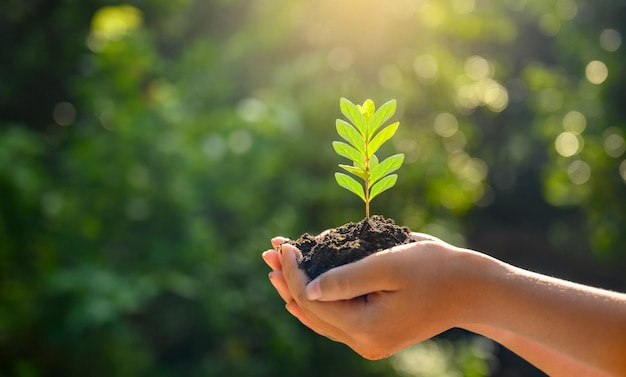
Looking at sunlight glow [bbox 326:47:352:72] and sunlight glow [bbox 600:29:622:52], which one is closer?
sunlight glow [bbox 600:29:622:52]

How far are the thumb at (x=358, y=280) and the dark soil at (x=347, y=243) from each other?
0.11 meters

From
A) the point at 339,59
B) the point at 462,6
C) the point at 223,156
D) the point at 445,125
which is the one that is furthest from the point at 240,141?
the point at 462,6

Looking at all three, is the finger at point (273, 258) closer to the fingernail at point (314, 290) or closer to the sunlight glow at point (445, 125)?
the fingernail at point (314, 290)

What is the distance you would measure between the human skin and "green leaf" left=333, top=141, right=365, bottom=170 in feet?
1.13

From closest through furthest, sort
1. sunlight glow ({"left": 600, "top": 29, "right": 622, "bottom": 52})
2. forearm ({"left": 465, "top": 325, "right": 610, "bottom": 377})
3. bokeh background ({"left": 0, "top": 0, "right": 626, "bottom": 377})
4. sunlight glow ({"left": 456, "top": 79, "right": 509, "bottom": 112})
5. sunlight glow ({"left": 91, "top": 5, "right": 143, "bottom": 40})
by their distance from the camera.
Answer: forearm ({"left": 465, "top": 325, "right": 610, "bottom": 377}) < bokeh background ({"left": 0, "top": 0, "right": 626, "bottom": 377}) < sunlight glow ({"left": 91, "top": 5, "right": 143, "bottom": 40}) < sunlight glow ({"left": 600, "top": 29, "right": 622, "bottom": 52}) < sunlight glow ({"left": 456, "top": 79, "right": 509, "bottom": 112})

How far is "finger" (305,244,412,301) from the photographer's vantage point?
4.01ft

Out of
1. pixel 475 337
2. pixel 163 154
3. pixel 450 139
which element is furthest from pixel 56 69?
pixel 475 337

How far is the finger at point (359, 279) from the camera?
4.01 ft

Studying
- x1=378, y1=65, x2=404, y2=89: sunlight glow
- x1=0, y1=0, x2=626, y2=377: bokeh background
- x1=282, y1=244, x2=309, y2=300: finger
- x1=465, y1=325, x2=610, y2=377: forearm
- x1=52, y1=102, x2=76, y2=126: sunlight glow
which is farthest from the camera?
x1=378, y1=65, x2=404, y2=89: sunlight glow

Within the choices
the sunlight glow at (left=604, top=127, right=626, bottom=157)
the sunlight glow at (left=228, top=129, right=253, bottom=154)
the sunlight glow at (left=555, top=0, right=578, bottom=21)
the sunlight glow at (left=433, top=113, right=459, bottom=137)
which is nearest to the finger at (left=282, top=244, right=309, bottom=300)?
the sunlight glow at (left=228, top=129, right=253, bottom=154)

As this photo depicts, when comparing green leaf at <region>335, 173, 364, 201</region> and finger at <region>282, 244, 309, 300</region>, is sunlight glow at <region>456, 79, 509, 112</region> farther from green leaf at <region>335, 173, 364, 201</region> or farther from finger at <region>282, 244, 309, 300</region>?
finger at <region>282, 244, 309, 300</region>

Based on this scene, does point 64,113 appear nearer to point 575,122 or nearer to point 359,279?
point 575,122

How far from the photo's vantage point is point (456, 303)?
1.25 metres

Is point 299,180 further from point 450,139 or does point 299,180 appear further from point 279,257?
point 279,257
